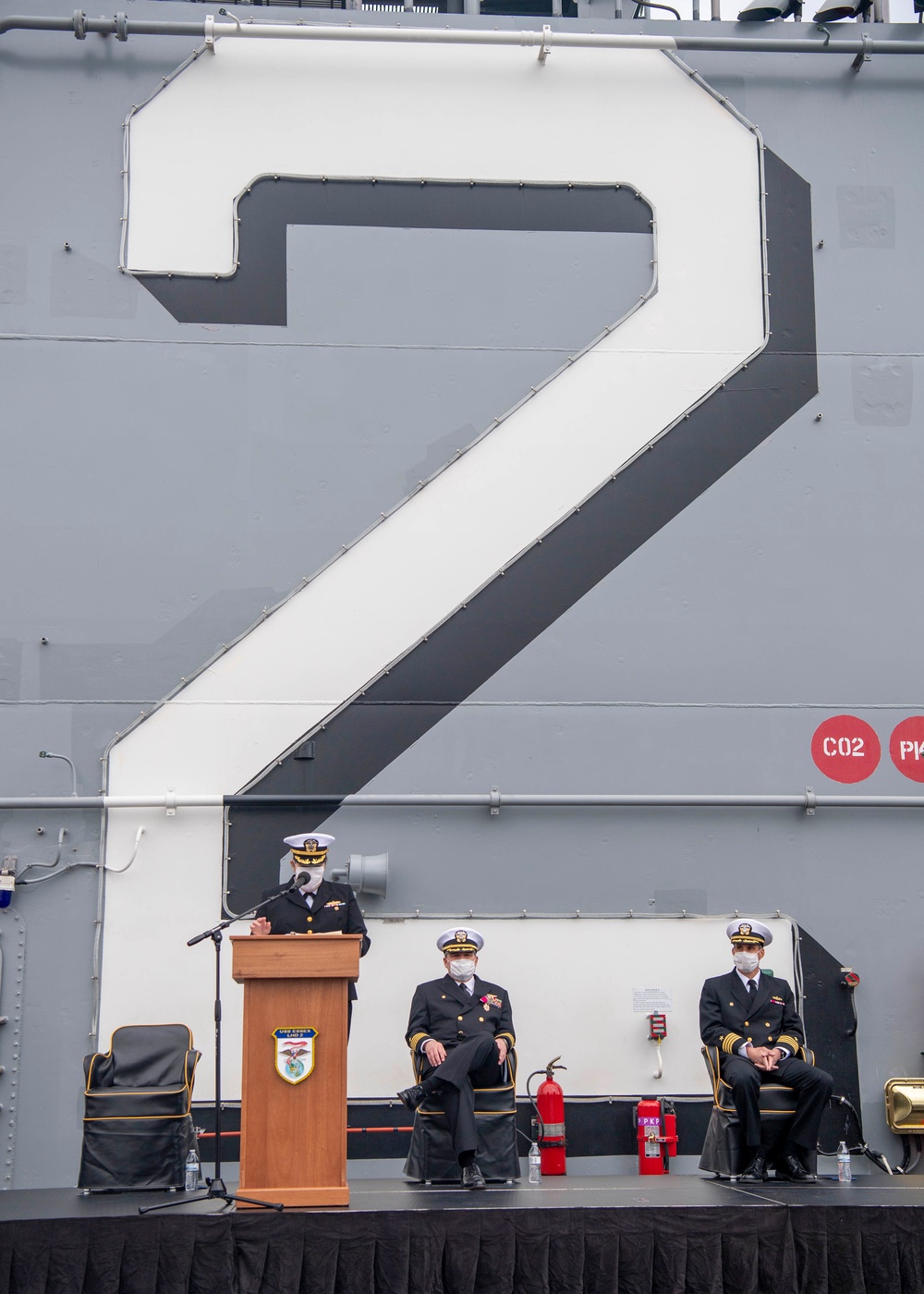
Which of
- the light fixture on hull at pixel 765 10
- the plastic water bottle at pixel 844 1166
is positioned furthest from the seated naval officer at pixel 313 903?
the light fixture on hull at pixel 765 10

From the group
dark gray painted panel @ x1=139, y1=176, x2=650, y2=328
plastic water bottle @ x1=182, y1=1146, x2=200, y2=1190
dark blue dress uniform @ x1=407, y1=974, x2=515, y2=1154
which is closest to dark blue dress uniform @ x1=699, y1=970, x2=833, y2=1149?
dark blue dress uniform @ x1=407, y1=974, x2=515, y2=1154

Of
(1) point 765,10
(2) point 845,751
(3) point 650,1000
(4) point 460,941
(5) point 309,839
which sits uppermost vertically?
(1) point 765,10

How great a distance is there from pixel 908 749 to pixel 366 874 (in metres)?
2.85

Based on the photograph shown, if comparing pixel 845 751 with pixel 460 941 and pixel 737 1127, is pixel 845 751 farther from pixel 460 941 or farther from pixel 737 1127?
pixel 460 941

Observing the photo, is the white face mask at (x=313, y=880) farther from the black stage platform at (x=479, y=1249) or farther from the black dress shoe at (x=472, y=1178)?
the black stage platform at (x=479, y=1249)

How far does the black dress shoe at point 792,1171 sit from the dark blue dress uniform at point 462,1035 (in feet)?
4.06

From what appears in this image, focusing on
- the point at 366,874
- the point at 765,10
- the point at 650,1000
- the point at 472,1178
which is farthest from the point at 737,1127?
the point at 765,10

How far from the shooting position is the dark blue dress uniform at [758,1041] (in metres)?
5.47

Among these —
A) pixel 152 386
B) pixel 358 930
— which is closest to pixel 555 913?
pixel 358 930

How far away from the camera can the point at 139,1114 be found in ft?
17.6

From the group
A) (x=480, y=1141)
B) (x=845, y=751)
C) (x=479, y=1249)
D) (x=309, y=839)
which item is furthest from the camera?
(x=845, y=751)

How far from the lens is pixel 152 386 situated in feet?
22.2

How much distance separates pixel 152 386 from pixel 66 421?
472 millimetres

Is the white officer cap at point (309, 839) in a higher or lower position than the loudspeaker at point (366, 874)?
higher
